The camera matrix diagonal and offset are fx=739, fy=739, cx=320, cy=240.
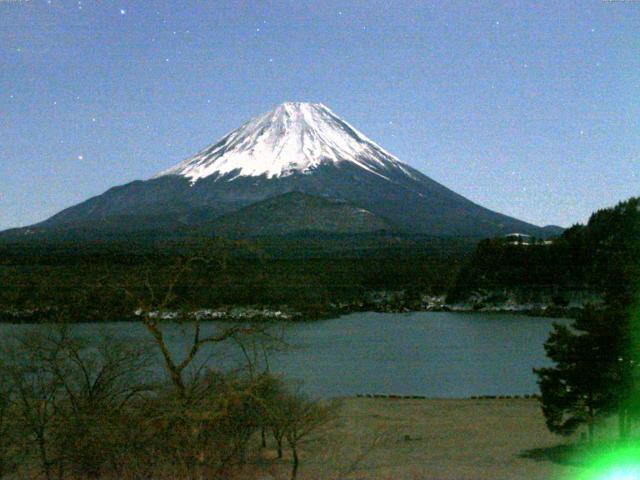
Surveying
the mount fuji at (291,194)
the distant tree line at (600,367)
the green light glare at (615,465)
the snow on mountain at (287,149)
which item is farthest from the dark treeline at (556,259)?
the snow on mountain at (287,149)

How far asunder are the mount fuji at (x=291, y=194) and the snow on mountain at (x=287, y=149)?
19 centimetres

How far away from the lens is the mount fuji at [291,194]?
318 feet

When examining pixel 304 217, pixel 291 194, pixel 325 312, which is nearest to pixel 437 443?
pixel 325 312

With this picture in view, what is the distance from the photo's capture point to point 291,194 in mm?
106250

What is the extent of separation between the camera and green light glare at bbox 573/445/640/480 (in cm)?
973

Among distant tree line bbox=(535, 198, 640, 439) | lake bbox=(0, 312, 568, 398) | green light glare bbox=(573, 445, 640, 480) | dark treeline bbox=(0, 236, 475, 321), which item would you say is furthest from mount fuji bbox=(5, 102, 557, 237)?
green light glare bbox=(573, 445, 640, 480)

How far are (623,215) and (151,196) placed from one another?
95.1 m

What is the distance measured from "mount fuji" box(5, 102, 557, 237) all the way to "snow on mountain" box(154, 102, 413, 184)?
0.63 ft

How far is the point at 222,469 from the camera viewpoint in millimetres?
7312

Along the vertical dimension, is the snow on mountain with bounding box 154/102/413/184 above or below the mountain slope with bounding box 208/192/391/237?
above

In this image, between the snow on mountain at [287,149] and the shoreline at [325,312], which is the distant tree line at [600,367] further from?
the snow on mountain at [287,149]

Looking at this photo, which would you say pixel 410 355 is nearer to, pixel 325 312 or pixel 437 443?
pixel 437 443

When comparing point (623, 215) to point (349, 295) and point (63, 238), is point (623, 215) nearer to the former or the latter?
point (349, 295)

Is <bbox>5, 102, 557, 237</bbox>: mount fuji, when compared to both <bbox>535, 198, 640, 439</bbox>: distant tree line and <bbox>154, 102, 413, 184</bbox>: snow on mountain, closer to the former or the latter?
<bbox>154, 102, 413, 184</bbox>: snow on mountain
